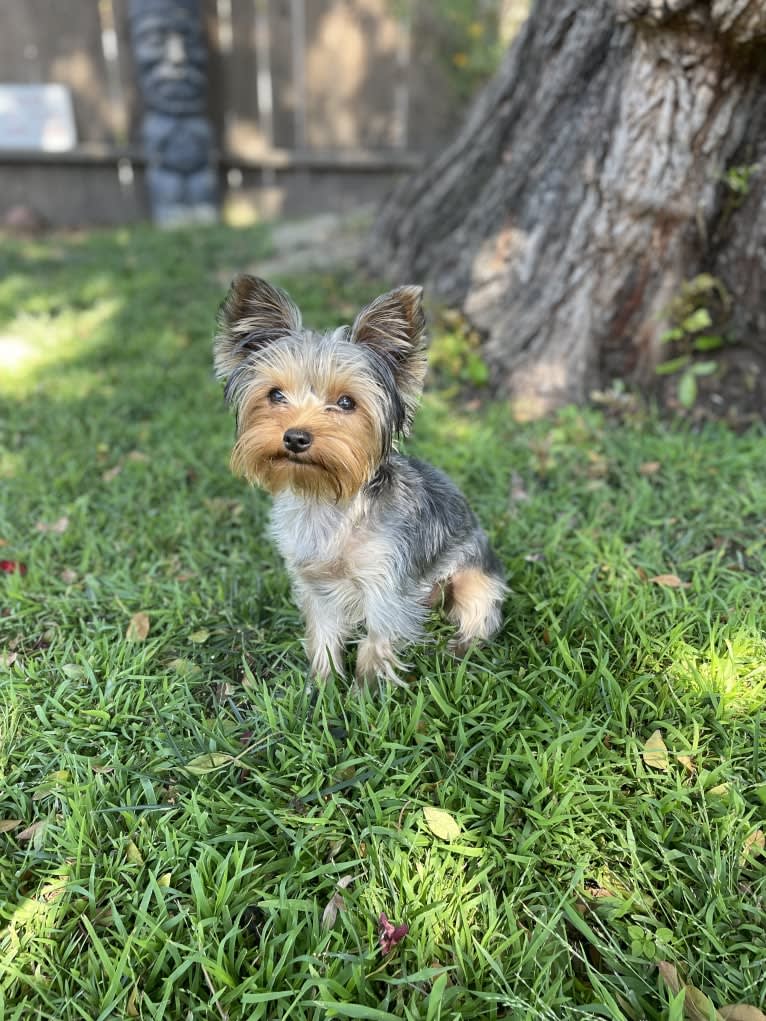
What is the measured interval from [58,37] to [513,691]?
1275 cm

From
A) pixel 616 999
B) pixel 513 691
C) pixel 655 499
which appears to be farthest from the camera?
pixel 655 499

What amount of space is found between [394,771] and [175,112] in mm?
11380

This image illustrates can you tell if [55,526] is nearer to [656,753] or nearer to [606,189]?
[656,753]

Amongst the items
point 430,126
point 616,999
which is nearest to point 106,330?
point 616,999

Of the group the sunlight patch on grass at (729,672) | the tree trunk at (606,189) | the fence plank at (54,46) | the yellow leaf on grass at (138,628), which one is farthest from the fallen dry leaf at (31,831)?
the fence plank at (54,46)

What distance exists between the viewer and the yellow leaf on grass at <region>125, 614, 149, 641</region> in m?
3.06

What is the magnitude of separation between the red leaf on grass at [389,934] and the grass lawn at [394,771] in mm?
22

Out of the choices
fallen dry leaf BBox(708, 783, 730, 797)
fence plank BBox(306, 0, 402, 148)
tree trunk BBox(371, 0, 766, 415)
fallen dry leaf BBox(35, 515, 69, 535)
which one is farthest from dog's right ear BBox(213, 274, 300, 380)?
fence plank BBox(306, 0, 402, 148)

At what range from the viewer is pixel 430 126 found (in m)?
11.7

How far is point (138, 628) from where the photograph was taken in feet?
10.3

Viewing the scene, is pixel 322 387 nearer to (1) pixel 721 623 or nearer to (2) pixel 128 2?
(1) pixel 721 623

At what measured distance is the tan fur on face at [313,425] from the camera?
2.38m

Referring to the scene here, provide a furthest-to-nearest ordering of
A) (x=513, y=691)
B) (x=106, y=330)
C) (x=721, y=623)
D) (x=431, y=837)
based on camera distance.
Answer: (x=106, y=330)
(x=721, y=623)
(x=513, y=691)
(x=431, y=837)

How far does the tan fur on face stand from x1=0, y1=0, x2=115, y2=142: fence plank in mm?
11413
